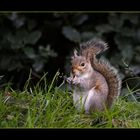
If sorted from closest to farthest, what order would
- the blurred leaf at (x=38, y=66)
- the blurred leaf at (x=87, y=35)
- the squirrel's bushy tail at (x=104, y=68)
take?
the squirrel's bushy tail at (x=104, y=68) → the blurred leaf at (x=87, y=35) → the blurred leaf at (x=38, y=66)

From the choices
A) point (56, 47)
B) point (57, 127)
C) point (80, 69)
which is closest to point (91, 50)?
point (80, 69)

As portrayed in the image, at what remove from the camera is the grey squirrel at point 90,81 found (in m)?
4.28

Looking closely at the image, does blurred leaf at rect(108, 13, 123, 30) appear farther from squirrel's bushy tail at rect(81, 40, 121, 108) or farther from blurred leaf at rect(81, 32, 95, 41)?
squirrel's bushy tail at rect(81, 40, 121, 108)

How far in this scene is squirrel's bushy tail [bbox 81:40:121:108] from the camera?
4.33 metres

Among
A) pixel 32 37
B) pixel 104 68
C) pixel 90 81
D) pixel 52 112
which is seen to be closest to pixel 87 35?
pixel 32 37

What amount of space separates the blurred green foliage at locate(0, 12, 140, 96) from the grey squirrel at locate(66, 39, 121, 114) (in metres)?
0.62

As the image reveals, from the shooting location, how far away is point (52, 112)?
4.29 m

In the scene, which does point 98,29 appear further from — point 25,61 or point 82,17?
point 25,61

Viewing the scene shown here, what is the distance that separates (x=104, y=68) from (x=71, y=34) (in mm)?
755

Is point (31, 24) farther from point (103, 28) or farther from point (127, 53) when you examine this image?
point (127, 53)

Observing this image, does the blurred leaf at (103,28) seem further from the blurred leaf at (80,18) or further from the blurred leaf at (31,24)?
the blurred leaf at (31,24)

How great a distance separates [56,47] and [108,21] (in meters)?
0.41

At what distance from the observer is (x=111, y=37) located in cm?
514

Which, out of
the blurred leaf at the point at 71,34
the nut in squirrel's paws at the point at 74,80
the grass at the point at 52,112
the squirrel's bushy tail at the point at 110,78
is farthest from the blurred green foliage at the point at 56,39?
the nut in squirrel's paws at the point at 74,80
